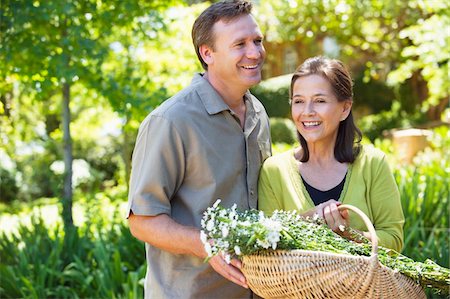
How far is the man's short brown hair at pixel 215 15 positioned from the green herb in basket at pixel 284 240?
2.74ft

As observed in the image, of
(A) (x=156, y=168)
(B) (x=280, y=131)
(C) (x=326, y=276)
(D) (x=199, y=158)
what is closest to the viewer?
(C) (x=326, y=276)

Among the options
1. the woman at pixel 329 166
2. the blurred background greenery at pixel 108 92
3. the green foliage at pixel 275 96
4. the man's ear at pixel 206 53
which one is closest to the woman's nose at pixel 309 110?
the woman at pixel 329 166

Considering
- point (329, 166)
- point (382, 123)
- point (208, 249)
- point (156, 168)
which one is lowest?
point (382, 123)

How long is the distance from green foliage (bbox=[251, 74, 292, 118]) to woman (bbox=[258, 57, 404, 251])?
15472mm

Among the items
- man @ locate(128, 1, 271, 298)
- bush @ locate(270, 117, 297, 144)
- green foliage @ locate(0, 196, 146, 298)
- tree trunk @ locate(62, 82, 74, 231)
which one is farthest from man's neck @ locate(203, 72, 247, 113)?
bush @ locate(270, 117, 297, 144)

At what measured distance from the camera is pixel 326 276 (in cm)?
209

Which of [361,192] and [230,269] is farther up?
[361,192]

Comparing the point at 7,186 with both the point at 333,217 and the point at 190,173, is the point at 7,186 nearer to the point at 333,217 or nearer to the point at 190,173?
the point at 190,173

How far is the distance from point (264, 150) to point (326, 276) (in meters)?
1.00

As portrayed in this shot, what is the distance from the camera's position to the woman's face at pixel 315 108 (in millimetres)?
2812

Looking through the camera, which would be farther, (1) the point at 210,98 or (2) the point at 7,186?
(2) the point at 7,186

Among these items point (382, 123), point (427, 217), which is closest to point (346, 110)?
point (427, 217)

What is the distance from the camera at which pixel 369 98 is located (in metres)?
22.6

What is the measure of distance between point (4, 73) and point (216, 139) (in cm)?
409
